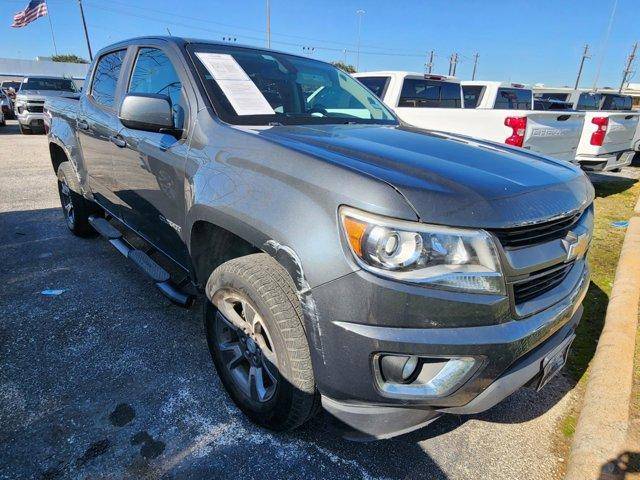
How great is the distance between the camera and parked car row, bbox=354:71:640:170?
596cm

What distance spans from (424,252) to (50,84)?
18.0 metres

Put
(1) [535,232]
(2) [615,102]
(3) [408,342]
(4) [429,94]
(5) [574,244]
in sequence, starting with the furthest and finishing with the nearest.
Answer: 1. (2) [615,102]
2. (4) [429,94]
3. (5) [574,244]
4. (1) [535,232]
5. (3) [408,342]

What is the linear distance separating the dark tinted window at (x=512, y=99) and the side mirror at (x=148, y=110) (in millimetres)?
8994

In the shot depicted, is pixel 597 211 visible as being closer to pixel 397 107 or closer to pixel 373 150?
pixel 397 107

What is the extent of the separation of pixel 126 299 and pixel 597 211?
7.04 metres

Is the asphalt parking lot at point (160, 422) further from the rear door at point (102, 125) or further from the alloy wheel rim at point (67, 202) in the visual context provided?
the alloy wheel rim at point (67, 202)

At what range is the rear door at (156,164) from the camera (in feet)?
7.88

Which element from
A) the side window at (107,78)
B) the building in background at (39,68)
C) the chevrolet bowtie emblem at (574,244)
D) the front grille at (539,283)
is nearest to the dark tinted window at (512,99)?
the side window at (107,78)

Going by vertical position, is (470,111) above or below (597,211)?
above

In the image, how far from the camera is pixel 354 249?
1.47 metres

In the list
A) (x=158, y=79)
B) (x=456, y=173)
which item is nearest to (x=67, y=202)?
(x=158, y=79)

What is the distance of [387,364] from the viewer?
1.52m

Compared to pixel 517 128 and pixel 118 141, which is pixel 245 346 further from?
pixel 517 128

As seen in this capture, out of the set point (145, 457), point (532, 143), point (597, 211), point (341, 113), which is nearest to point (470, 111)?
point (532, 143)
